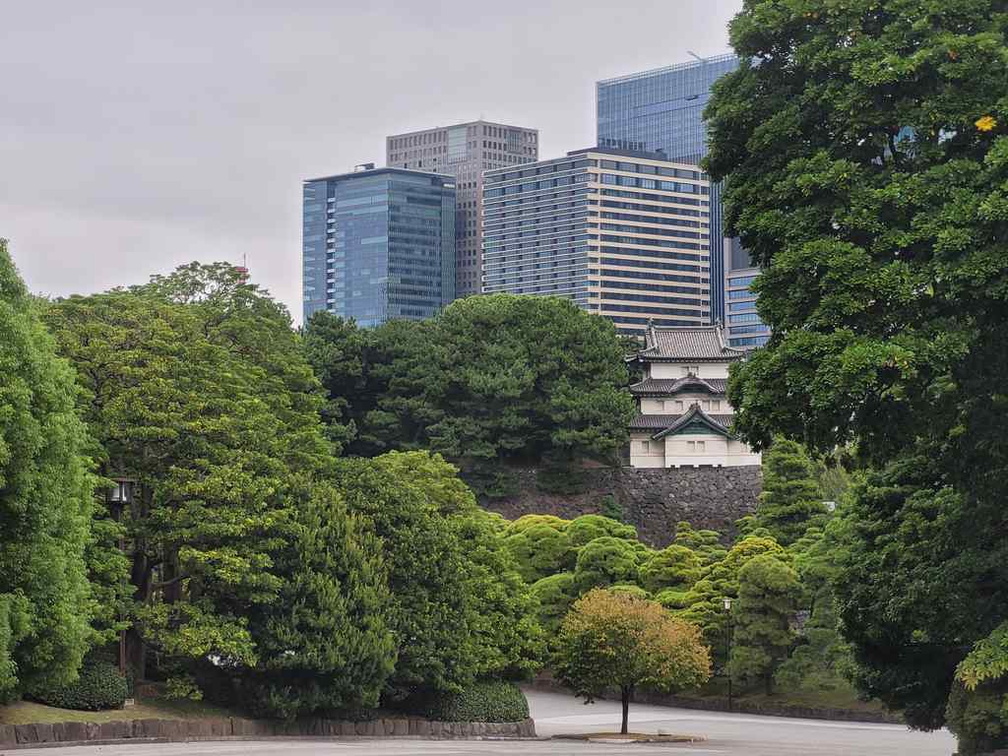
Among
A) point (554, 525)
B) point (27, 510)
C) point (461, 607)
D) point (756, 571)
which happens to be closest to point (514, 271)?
point (554, 525)

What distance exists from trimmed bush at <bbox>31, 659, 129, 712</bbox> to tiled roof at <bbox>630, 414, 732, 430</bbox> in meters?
55.4

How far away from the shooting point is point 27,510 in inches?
1196

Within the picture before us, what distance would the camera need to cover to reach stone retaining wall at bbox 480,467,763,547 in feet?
283

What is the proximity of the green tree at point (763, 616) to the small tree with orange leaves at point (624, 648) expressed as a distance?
7598 millimetres

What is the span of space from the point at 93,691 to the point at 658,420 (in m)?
57.6

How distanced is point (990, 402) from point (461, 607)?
23.7 m

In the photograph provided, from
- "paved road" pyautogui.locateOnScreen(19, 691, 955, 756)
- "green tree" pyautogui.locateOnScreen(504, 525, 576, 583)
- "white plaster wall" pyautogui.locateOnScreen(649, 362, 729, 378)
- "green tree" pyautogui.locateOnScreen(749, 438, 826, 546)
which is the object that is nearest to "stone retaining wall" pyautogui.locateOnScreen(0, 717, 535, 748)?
"paved road" pyautogui.locateOnScreen(19, 691, 955, 756)

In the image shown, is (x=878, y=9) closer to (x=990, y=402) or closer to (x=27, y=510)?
(x=990, y=402)

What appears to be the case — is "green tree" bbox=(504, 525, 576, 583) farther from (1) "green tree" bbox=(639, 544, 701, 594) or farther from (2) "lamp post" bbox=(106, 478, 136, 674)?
(2) "lamp post" bbox=(106, 478, 136, 674)

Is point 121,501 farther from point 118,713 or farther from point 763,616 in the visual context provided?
point 763,616

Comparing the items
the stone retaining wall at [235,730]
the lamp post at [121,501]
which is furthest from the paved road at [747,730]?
the lamp post at [121,501]

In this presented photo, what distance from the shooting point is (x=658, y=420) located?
91.4 metres

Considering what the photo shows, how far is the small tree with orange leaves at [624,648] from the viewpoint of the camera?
165 ft

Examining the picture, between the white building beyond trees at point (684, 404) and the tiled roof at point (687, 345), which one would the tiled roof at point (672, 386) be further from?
the tiled roof at point (687, 345)
